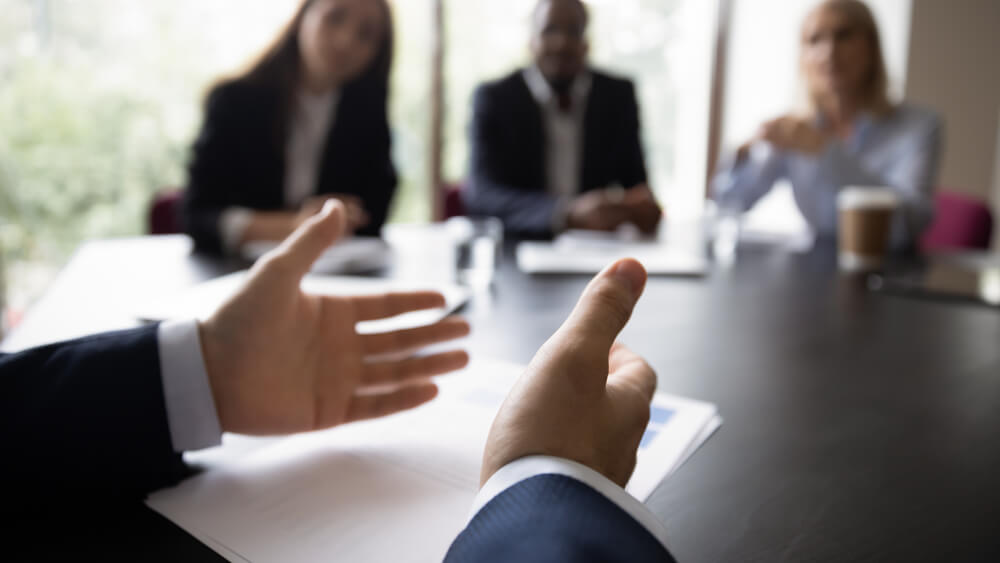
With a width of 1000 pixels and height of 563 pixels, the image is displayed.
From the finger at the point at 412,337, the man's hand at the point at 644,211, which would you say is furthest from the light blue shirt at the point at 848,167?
the finger at the point at 412,337

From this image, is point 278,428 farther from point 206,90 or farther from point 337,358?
point 206,90

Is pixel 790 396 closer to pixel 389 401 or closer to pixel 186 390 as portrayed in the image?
pixel 389 401

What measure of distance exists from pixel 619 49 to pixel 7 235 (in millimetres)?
2183

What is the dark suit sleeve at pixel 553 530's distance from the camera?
0.27 meters

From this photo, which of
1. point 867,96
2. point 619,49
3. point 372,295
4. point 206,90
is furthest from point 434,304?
point 619,49

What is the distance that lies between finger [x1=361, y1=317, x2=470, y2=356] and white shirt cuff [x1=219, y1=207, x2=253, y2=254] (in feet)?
2.47

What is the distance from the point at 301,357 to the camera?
0.48 m

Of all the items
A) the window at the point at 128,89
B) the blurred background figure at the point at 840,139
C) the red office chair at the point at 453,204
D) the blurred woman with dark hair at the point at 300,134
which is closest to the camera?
the blurred woman with dark hair at the point at 300,134

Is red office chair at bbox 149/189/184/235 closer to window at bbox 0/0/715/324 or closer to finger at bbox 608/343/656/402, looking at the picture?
window at bbox 0/0/715/324

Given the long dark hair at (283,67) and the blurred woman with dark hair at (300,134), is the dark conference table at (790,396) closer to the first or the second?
the blurred woman with dark hair at (300,134)

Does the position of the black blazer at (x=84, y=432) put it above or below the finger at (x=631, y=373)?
below

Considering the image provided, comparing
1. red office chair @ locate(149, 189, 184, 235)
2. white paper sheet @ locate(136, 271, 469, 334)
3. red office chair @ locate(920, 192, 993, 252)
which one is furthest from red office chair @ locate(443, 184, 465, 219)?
red office chair @ locate(920, 192, 993, 252)

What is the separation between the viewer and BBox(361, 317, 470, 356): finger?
0.52 metres

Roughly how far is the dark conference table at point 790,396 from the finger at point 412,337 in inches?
3.4
